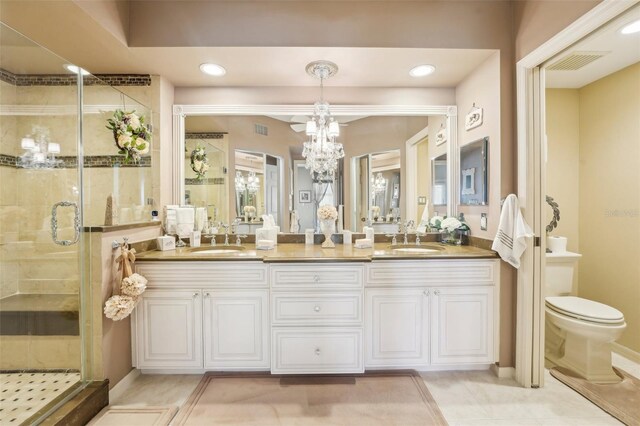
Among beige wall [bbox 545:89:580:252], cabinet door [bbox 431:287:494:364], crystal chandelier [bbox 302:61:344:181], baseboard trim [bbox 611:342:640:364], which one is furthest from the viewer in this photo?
beige wall [bbox 545:89:580:252]

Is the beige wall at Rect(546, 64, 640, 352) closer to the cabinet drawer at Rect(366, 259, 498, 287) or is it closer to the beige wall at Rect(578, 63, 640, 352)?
the beige wall at Rect(578, 63, 640, 352)

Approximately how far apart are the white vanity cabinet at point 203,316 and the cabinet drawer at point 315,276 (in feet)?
0.41

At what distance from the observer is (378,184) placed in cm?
263

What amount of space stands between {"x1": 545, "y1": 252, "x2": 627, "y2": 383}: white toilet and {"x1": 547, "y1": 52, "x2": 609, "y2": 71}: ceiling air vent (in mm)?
1853

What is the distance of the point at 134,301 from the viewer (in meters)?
1.85

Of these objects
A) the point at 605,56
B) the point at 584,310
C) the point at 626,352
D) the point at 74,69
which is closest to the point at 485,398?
the point at 584,310

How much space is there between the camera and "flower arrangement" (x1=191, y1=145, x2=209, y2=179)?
8.64ft

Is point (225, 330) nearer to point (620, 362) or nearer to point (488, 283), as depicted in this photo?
point (488, 283)

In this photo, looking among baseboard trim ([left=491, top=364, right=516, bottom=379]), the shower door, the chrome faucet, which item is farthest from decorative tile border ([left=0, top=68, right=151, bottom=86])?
baseboard trim ([left=491, top=364, right=516, bottom=379])

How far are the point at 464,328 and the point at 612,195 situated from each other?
188 cm

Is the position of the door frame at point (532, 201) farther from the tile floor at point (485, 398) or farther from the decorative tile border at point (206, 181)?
the decorative tile border at point (206, 181)

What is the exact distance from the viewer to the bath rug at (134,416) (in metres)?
1.62

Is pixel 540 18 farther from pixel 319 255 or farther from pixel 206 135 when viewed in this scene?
pixel 206 135

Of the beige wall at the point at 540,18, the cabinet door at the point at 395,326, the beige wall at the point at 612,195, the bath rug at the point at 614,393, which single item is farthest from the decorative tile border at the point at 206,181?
the beige wall at the point at 612,195
